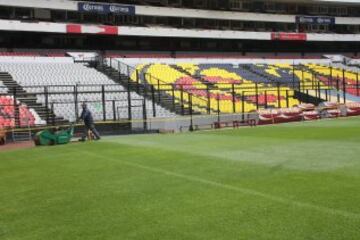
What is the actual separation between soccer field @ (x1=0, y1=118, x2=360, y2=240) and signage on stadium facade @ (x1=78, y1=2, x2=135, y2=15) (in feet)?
121

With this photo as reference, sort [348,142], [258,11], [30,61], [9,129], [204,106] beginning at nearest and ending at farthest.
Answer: [348,142] → [9,129] → [204,106] → [30,61] → [258,11]

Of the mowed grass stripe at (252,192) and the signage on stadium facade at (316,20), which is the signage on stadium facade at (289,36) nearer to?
the signage on stadium facade at (316,20)

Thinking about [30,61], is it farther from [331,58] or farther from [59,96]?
[331,58]

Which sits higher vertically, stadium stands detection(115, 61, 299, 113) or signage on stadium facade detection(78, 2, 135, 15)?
signage on stadium facade detection(78, 2, 135, 15)

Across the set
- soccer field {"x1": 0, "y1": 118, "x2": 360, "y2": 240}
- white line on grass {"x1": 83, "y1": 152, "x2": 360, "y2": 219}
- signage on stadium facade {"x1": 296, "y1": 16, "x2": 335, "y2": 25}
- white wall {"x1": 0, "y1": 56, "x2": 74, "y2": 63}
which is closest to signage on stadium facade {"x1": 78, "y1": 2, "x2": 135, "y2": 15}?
white wall {"x1": 0, "y1": 56, "x2": 74, "y2": 63}

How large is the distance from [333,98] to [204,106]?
53.7 ft

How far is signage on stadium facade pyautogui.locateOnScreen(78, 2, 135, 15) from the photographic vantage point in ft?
162

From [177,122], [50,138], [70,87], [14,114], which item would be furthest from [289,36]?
[50,138]

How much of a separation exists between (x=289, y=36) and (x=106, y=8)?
25.3 meters

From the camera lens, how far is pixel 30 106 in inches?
1189

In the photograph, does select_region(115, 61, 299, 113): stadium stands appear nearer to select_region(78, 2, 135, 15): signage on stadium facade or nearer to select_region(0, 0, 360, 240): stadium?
select_region(0, 0, 360, 240): stadium

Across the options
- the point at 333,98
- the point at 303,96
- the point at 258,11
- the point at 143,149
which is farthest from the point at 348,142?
the point at 258,11

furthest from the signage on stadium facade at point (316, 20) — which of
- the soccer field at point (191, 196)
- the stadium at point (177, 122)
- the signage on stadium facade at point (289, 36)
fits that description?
the soccer field at point (191, 196)

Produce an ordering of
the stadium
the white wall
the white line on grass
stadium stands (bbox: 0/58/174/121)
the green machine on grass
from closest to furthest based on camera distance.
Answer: the white line on grass, the stadium, the green machine on grass, stadium stands (bbox: 0/58/174/121), the white wall
